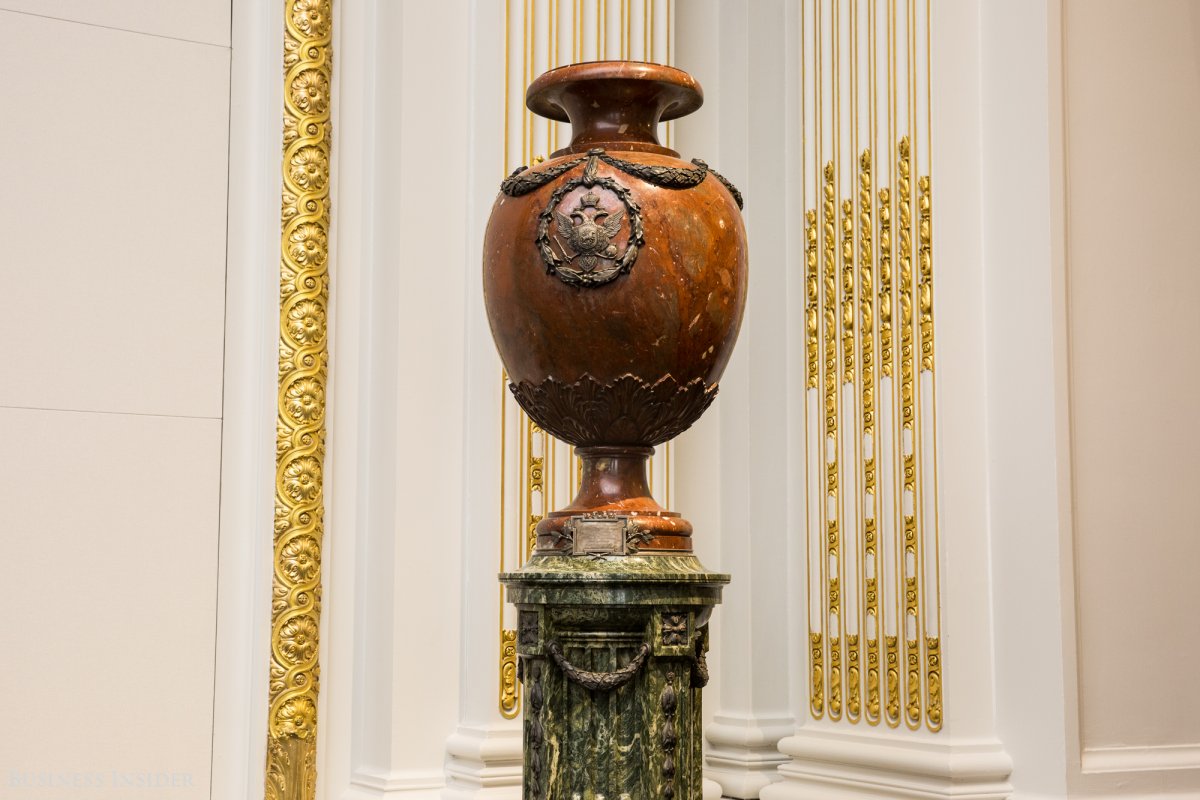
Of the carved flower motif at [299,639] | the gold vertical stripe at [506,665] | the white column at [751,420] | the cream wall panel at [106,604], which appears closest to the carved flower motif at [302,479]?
the cream wall panel at [106,604]

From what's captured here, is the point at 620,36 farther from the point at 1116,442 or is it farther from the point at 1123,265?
the point at 1116,442

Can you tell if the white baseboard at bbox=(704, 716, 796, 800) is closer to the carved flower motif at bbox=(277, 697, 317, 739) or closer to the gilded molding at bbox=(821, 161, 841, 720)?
the gilded molding at bbox=(821, 161, 841, 720)

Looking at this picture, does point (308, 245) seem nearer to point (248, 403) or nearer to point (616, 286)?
point (248, 403)

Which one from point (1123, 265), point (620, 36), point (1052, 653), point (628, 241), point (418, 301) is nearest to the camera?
point (628, 241)

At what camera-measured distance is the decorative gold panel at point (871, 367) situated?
2945 millimetres

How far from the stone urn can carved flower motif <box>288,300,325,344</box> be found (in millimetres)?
1063

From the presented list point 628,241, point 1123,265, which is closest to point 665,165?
point 628,241

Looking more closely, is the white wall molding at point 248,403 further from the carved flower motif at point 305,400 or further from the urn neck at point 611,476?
the urn neck at point 611,476

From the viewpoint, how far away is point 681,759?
7.13 feet

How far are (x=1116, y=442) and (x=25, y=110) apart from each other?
2419 millimetres

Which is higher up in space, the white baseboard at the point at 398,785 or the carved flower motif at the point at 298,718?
the carved flower motif at the point at 298,718

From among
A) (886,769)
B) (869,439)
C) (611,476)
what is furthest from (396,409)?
(886,769)

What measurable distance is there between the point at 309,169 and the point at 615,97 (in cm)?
119

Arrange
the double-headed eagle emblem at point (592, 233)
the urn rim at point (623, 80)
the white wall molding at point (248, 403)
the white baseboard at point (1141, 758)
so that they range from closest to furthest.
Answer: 1. the double-headed eagle emblem at point (592, 233)
2. the urn rim at point (623, 80)
3. the white baseboard at point (1141, 758)
4. the white wall molding at point (248, 403)
